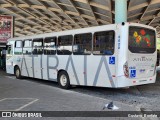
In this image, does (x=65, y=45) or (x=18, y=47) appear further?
(x=18, y=47)

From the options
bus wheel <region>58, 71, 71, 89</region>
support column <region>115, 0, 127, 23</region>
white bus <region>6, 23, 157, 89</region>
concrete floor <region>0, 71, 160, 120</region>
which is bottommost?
concrete floor <region>0, 71, 160, 120</region>

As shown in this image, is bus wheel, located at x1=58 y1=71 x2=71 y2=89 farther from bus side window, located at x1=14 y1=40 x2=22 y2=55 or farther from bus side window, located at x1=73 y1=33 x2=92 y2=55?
bus side window, located at x1=14 y1=40 x2=22 y2=55

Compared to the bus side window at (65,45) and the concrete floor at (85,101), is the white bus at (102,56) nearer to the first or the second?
the bus side window at (65,45)

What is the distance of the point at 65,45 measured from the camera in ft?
41.5

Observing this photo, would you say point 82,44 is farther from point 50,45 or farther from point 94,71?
point 50,45

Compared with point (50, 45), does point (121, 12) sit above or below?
above

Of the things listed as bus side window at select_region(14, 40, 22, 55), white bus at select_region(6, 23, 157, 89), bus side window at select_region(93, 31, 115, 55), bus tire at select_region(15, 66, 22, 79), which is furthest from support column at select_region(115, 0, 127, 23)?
bus tire at select_region(15, 66, 22, 79)

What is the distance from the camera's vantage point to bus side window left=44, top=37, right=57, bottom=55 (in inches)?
528

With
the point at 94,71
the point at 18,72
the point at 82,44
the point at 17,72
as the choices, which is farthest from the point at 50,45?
the point at 17,72

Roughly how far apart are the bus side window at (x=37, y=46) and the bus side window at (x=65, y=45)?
178 centimetres

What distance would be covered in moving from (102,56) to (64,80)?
298 centimetres

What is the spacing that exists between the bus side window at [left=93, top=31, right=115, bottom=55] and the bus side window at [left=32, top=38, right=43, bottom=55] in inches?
177

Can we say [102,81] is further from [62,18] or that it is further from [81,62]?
[62,18]

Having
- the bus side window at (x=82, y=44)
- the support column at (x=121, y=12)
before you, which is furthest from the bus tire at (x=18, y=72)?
the support column at (x=121, y=12)
